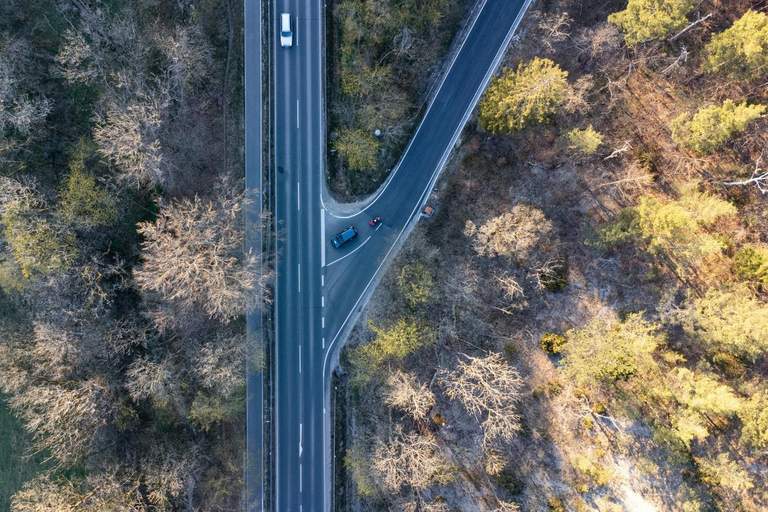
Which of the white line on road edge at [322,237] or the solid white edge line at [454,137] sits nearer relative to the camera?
the solid white edge line at [454,137]

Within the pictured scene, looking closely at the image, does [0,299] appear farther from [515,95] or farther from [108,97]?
[515,95]

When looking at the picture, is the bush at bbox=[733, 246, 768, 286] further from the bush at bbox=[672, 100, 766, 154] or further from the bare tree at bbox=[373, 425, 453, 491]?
the bare tree at bbox=[373, 425, 453, 491]

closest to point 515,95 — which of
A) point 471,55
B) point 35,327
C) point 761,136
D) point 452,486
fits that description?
point 471,55

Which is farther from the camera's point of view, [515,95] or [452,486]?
[452,486]

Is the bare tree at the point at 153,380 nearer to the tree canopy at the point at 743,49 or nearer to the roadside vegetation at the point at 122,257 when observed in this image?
the roadside vegetation at the point at 122,257

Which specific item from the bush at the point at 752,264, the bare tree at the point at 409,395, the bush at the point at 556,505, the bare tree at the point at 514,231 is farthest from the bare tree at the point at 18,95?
the bush at the point at 752,264

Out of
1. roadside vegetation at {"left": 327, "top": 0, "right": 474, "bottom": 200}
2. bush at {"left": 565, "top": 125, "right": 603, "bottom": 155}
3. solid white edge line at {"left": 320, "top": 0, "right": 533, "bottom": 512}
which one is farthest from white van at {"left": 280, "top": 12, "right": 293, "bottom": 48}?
bush at {"left": 565, "top": 125, "right": 603, "bottom": 155}
